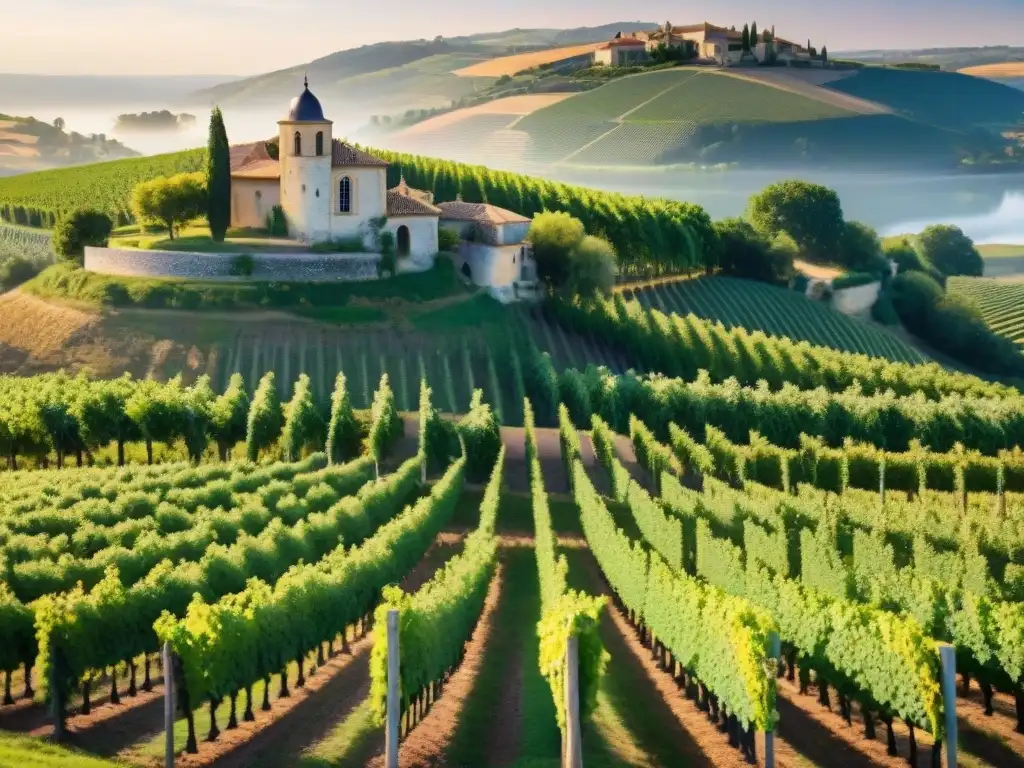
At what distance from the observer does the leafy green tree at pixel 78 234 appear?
70.8m

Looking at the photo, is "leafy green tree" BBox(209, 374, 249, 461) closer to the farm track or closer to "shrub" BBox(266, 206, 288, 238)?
"shrub" BBox(266, 206, 288, 238)

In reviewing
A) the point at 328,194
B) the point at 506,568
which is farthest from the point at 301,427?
the point at 328,194

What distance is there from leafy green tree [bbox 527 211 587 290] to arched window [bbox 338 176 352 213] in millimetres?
9708

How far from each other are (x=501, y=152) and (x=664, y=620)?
166549 mm

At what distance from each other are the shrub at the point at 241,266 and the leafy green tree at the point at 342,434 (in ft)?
50.4

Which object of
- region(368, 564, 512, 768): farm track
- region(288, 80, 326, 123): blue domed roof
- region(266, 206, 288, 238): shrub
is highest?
region(288, 80, 326, 123): blue domed roof

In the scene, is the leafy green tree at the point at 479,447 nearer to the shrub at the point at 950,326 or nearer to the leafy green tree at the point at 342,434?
the leafy green tree at the point at 342,434

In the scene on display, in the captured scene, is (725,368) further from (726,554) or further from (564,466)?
(726,554)

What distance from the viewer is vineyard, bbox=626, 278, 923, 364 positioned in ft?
282

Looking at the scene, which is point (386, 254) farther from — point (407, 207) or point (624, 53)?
point (624, 53)

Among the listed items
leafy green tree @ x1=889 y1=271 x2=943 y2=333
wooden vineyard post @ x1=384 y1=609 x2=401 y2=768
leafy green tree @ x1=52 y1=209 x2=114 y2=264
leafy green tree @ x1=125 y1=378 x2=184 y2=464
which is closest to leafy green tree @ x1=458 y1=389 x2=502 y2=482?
leafy green tree @ x1=125 y1=378 x2=184 y2=464

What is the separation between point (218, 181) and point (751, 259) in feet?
132

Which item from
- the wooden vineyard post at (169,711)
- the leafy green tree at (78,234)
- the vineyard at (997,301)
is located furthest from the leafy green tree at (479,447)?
the vineyard at (997,301)

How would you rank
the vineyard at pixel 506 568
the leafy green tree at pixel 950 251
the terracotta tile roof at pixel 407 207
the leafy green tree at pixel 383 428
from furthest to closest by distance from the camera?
1. the leafy green tree at pixel 950 251
2. the terracotta tile roof at pixel 407 207
3. the leafy green tree at pixel 383 428
4. the vineyard at pixel 506 568
